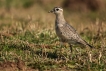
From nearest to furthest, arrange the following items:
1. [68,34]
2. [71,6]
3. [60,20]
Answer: [68,34]
[60,20]
[71,6]

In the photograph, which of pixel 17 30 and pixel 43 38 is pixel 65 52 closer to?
pixel 43 38

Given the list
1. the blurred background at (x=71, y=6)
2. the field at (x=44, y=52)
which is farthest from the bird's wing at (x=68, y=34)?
the blurred background at (x=71, y=6)

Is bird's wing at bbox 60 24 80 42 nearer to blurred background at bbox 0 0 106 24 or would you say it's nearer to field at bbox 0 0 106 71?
field at bbox 0 0 106 71

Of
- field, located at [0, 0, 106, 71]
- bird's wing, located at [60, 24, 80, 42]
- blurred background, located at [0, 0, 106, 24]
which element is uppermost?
blurred background, located at [0, 0, 106, 24]

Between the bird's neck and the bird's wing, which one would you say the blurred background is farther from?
the bird's wing

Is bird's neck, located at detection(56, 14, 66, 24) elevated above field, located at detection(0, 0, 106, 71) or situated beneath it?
elevated above

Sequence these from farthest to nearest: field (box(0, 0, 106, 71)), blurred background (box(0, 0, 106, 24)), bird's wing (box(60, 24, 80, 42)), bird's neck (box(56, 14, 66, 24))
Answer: blurred background (box(0, 0, 106, 24))
bird's neck (box(56, 14, 66, 24))
bird's wing (box(60, 24, 80, 42))
field (box(0, 0, 106, 71))

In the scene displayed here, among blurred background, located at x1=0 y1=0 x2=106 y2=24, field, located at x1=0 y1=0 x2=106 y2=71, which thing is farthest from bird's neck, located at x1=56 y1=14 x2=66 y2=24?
blurred background, located at x1=0 y1=0 x2=106 y2=24

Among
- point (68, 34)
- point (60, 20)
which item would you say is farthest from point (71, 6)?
point (68, 34)

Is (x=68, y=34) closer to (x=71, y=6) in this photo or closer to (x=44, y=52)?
(x=44, y=52)

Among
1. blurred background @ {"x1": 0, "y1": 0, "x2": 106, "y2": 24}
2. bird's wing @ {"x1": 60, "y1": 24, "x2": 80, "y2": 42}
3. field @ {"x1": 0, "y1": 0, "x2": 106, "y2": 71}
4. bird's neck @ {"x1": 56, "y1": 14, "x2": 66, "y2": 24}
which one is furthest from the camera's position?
blurred background @ {"x1": 0, "y1": 0, "x2": 106, "y2": 24}

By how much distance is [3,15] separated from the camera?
17125 mm

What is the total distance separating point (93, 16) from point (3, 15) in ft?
27.7

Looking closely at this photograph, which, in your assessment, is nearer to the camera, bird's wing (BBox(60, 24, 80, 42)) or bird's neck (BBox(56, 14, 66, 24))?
bird's wing (BBox(60, 24, 80, 42))
